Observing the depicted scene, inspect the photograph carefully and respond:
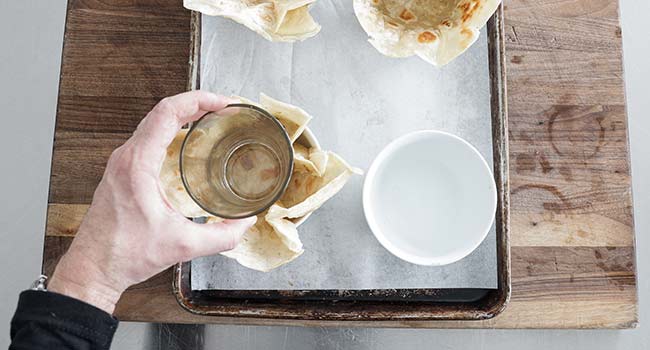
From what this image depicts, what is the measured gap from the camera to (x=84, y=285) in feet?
2.55

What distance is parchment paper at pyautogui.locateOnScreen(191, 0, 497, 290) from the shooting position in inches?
39.8

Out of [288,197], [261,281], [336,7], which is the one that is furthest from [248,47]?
[261,281]

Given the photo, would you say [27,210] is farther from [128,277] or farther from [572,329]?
[572,329]

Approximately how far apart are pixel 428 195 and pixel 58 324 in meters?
0.57

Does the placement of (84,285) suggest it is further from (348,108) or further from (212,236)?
(348,108)

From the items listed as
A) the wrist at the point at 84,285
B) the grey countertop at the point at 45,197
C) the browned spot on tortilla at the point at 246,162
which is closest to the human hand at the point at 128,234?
the wrist at the point at 84,285

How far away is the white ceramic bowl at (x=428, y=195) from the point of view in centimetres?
98

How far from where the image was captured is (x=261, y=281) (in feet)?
3.34

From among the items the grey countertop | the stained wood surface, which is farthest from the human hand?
the grey countertop

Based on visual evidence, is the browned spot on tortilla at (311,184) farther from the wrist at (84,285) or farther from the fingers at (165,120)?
the wrist at (84,285)

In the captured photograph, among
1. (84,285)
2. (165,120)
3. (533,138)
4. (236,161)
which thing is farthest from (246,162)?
(533,138)

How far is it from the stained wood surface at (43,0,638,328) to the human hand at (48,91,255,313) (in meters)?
0.29

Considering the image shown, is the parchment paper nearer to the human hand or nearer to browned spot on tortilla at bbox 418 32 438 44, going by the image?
browned spot on tortilla at bbox 418 32 438 44

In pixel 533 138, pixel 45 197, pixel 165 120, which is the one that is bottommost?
pixel 533 138
